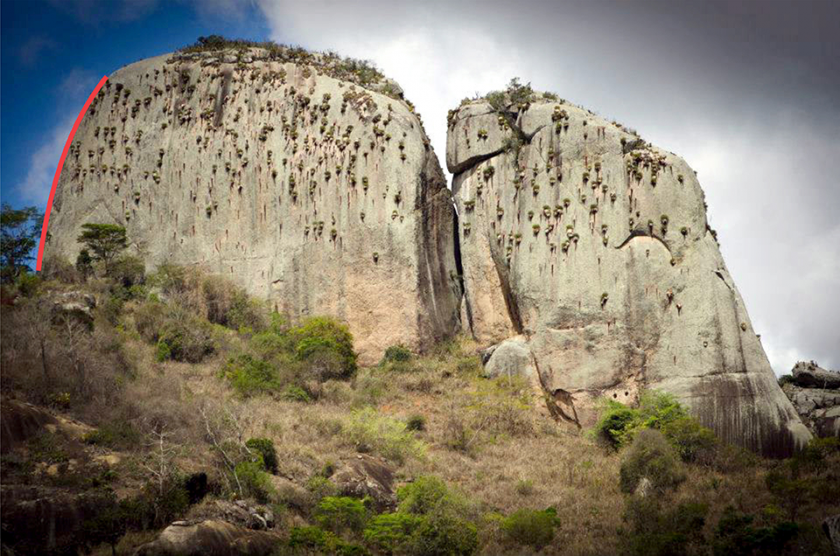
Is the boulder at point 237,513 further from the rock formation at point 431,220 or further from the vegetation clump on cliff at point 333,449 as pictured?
the rock formation at point 431,220

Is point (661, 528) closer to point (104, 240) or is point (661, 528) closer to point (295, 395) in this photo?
point (295, 395)

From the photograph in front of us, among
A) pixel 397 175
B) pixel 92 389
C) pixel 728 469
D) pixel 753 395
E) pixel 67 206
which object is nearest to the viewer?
pixel 92 389

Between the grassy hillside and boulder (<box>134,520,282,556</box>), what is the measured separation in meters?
0.89

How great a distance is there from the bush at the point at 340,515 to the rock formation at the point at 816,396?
71.7 ft

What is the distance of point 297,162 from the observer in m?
54.4

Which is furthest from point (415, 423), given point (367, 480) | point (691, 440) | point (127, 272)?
point (127, 272)

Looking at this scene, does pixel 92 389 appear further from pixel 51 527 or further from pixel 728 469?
pixel 728 469

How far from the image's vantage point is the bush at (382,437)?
39.0 m

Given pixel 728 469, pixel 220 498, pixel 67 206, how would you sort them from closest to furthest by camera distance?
pixel 220 498 → pixel 728 469 → pixel 67 206

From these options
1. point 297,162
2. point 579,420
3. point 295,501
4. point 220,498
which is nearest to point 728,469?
point 579,420

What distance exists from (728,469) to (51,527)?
84.8ft

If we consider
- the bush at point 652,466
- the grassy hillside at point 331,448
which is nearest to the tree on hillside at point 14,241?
the grassy hillside at point 331,448

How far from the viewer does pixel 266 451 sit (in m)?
35.4

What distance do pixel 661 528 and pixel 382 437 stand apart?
12.6 meters
